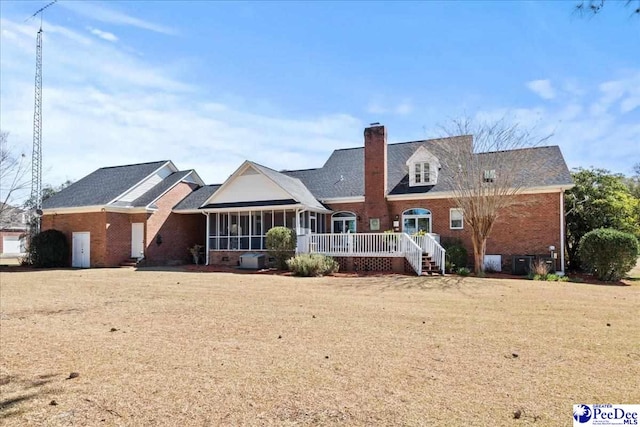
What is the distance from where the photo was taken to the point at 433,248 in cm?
1945

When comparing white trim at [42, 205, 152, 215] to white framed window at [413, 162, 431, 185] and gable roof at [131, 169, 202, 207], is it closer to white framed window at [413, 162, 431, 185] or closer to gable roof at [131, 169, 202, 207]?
gable roof at [131, 169, 202, 207]

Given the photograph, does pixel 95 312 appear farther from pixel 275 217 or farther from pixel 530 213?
pixel 530 213

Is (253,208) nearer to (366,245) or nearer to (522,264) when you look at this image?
(366,245)

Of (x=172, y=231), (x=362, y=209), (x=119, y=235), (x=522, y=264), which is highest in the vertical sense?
(x=362, y=209)

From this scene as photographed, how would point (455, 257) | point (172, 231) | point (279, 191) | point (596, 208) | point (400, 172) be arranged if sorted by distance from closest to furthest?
point (455, 257) < point (596, 208) < point (279, 191) < point (400, 172) < point (172, 231)

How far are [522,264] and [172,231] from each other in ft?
65.5

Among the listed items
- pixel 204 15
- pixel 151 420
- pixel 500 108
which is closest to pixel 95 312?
pixel 151 420

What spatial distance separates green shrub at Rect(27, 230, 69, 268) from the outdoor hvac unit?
37.1 feet

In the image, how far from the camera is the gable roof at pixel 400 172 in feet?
67.8

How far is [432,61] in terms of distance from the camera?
48.4 feet

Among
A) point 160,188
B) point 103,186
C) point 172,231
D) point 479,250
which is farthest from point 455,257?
→ point 103,186

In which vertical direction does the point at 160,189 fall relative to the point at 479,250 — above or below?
above

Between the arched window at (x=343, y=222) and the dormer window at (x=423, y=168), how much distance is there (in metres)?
3.85

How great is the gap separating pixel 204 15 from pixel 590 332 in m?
11.1
